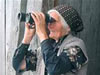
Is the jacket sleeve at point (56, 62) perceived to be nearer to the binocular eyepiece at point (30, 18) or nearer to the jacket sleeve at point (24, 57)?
the binocular eyepiece at point (30, 18)

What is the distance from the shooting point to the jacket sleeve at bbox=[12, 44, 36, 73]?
2.69 meters

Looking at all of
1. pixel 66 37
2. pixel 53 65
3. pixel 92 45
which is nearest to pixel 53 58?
pixel 53 65

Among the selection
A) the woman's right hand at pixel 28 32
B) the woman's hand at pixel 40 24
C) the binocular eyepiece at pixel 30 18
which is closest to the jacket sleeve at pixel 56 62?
the woman's hand at pixel 40 24

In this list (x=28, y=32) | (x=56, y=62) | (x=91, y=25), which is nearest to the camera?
(x=56, y=62)

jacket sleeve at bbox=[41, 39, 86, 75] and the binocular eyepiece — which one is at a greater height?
the binocular eyepiece

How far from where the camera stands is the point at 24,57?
273 centimetres

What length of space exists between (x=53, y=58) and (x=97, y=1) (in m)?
1.30

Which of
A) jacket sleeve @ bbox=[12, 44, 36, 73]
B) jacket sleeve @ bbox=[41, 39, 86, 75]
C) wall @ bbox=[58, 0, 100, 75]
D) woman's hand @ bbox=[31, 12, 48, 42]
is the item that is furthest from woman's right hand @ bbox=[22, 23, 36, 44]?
wall @ bbox=[58, 0, 100, 75]

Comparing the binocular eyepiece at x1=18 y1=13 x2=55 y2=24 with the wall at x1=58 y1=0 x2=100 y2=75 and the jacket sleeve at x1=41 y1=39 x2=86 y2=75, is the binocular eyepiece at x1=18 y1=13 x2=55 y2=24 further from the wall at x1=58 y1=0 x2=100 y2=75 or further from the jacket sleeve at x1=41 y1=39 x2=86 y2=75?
the wall at x1=58 y1=0 x2=100 y2=75

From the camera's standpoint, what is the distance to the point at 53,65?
2.30 m

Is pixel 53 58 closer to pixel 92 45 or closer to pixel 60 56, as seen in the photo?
pixel 60 56

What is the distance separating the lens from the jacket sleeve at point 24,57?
106 inches

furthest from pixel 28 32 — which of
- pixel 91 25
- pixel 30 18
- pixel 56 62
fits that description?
pixel 91 25

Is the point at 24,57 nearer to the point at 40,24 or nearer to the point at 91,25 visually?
the point at 40,24
